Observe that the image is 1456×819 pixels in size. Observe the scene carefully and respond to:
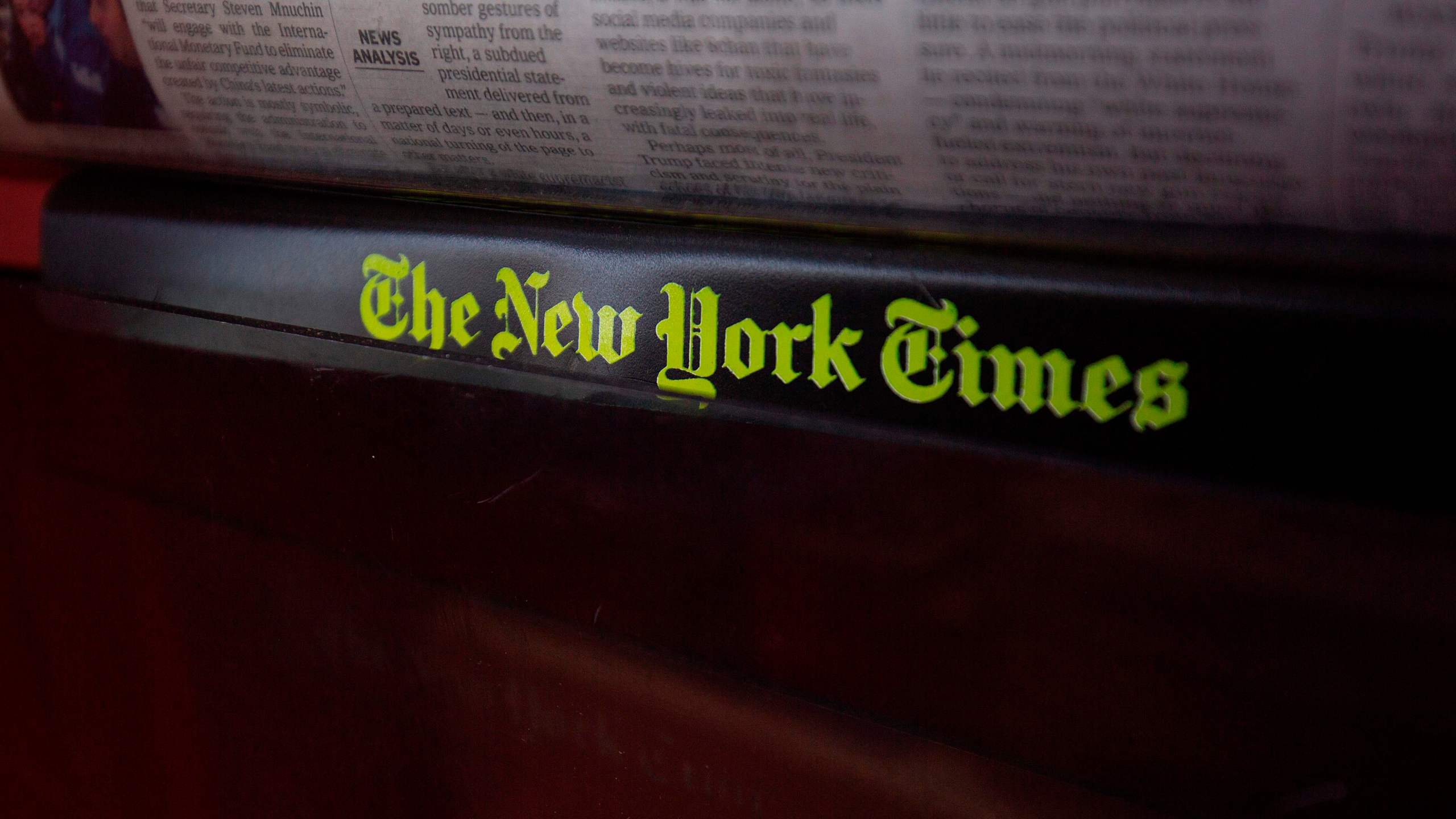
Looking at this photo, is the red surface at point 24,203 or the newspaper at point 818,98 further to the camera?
the red surface at point 24,203

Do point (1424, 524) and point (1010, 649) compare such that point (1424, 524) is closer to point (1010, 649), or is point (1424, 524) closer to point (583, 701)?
point (1010, 649)

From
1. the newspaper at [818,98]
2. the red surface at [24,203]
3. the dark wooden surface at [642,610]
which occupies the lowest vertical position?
the dark wooden surface at [642,610]

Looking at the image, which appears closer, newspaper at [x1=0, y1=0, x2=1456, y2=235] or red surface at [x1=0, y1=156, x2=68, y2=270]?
newspaper at [x1=0, y1=0, x2=1456, y2=235]

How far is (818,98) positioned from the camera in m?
0.24

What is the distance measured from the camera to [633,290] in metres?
0.30

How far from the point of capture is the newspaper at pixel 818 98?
20cm

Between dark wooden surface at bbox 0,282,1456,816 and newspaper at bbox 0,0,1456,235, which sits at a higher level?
newspaper at bbox 0,0,1456,235

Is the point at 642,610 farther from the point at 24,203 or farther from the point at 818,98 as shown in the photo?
the point at 24,203

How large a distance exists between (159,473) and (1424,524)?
426 millimetres

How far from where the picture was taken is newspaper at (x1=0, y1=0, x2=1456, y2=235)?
7.8 inches

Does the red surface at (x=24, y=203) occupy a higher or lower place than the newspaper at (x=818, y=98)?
lower

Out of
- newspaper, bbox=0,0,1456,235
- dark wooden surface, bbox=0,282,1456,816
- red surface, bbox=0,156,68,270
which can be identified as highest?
newspaper, bbox=0,0,1456,235

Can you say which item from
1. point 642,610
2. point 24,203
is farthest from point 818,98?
point 24,203

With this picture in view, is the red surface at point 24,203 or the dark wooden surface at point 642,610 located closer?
the dark wooden surface at point 642,610
